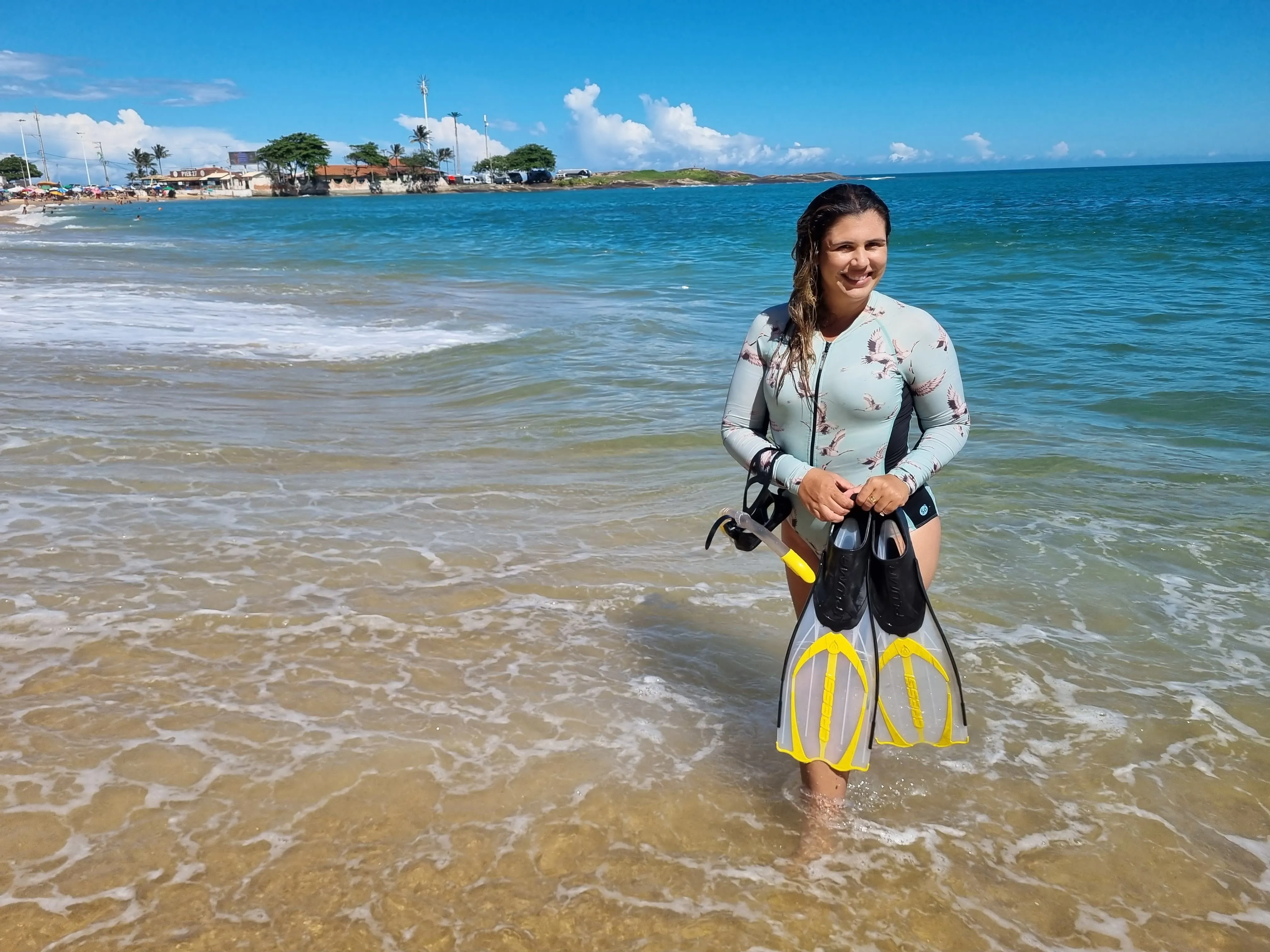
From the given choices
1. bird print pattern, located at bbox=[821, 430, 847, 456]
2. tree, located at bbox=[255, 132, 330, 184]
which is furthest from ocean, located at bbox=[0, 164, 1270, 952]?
tree, located at bbox=[255, 132, 330, 184]

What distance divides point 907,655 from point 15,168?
641 feet

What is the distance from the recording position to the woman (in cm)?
273

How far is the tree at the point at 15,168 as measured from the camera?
155500mm

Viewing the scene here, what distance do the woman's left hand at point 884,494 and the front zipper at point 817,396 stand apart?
0.84ft

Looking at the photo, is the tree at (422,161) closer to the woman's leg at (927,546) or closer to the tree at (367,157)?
the tree at (367,157)

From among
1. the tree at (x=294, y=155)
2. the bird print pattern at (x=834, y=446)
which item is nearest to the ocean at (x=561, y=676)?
the bird print pattern at (x=834, y=446)

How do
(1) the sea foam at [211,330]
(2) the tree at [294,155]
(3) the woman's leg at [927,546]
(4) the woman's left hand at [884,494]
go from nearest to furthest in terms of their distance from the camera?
(4) the woman's left hand at [884,494]
(3) the woman's leg at [927,546]
(1) the sea foam at [211,330]
(2) the tree at [294,155]

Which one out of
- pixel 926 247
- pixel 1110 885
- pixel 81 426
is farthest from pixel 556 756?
pixel 926 247

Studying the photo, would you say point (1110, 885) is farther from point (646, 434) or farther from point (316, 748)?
point (646, 434)

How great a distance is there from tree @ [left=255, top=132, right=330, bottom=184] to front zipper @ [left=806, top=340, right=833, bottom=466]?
159 m

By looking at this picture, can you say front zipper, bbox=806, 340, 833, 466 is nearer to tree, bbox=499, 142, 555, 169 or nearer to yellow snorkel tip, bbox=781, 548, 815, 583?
yellow snorkel tip, bbox=781, 548, 815, 583

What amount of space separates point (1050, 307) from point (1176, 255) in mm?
11323

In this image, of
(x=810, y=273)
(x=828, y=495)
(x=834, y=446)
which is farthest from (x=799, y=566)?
(x=810, y=273)

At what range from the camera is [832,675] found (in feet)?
9.53
